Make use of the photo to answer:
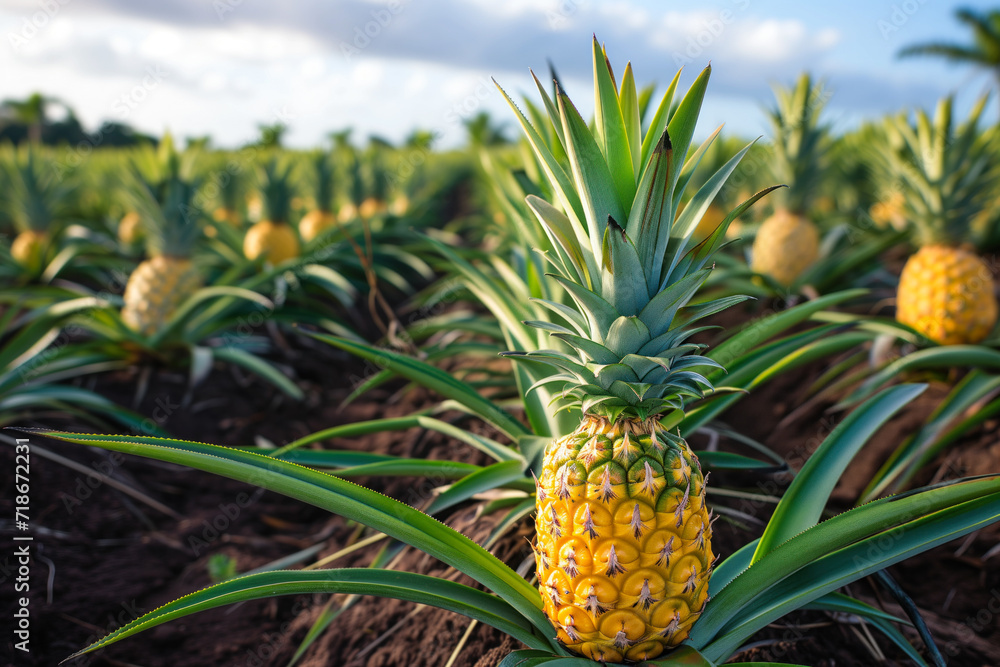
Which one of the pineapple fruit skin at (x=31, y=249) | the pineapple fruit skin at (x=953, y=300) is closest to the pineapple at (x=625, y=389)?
the pineapple fruit skin at (x=953, y=300)

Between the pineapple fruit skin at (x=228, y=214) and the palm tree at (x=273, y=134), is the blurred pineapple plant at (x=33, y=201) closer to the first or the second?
the pineapple fruit skin at (x=228, y=214)

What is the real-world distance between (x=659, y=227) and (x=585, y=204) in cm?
18

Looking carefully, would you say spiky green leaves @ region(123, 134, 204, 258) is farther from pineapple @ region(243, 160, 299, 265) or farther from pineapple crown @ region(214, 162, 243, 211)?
pineapple crown @ region(214, 162, 243, 211)

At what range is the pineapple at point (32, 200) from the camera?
7066mm

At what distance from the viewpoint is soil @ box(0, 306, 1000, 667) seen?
2076mm

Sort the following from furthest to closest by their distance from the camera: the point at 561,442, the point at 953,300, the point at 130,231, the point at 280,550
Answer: the point at 130,231 < the point at 953,300 < the point at 280,550 < the point at 561,442

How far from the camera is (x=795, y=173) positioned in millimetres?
4961

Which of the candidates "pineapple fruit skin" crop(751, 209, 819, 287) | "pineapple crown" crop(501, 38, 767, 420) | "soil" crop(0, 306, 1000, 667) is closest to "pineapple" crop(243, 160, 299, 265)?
"soil" crop(0, 306, 1000, 667)

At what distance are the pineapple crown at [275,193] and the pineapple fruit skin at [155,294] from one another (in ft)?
6.49

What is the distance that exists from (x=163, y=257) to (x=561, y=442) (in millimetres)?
4379

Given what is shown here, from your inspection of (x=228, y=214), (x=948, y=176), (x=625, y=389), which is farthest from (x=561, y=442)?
(x=228, y=214)

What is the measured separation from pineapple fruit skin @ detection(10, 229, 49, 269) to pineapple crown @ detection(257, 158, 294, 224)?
2.57m

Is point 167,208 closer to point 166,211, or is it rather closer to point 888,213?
point 166,211

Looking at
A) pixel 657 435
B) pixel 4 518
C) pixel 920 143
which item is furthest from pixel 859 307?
pixel 4 518
